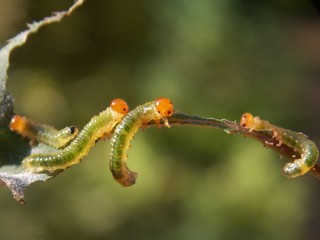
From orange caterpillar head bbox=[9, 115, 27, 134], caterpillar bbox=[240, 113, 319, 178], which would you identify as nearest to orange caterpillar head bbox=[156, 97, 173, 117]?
caterpillar bbox=[240, 113, 319, 178]

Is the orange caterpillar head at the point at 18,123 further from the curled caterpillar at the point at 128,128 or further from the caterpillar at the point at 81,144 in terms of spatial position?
the curled caterpillar at the point at 128,128

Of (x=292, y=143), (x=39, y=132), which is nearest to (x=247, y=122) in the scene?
(x=292, y=143)

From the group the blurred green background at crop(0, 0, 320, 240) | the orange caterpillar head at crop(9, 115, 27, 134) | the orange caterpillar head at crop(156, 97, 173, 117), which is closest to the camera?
the orange caterpillar head at crop(156, 97, 173, 117)

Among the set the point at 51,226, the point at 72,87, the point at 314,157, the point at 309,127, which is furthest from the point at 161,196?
the point at 314,157

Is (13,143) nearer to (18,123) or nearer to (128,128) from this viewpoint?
(18,123)

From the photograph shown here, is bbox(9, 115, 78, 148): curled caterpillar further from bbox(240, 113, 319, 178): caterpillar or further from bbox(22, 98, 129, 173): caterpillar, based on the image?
bbox(240, 113, 319, 178): caterpillar

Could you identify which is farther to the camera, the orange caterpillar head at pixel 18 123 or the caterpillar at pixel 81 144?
the orange caterpillar head at pixel 18 123

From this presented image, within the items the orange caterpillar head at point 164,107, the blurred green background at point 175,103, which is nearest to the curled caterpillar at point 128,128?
the orange caterpillar head at point 164,107
